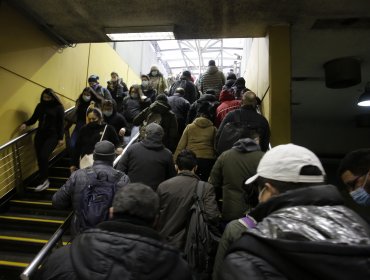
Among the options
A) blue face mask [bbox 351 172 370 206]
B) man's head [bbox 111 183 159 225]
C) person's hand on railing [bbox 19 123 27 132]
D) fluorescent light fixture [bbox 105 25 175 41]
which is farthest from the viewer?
fluorescent light fixture [bbox 105 25 175 41]

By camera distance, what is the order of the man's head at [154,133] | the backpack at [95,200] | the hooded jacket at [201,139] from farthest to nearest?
1. the hooded jacket at [201,139]
2. the man's head at [154,133]
3. the backpack at [95,200]

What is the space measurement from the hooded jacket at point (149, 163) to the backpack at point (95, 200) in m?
0.76

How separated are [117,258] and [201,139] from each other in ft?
11.2

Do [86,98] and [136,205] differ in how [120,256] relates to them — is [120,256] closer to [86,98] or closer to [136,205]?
[136,205]

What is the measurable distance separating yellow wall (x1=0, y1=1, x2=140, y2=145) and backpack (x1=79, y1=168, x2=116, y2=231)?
3.12 meters

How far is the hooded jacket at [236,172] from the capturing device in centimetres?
317

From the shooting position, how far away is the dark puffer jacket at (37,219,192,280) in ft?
4.08

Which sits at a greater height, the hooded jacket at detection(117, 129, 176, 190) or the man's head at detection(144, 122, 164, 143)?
the man's head at detection(144, 122, 164, 143)

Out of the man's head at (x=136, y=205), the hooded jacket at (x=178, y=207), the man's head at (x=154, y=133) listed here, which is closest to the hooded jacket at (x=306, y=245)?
the man's head at (x=136, y=205)

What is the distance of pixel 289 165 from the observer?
4.00ft

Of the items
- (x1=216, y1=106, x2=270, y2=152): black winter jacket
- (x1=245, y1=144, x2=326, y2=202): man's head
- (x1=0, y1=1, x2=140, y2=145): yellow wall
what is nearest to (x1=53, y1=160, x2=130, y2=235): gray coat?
(x1=216, y1=106, x2=270, y2=152): black winter jacket

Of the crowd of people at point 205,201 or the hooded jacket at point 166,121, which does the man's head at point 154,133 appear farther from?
the hooded jacket at point 166,121

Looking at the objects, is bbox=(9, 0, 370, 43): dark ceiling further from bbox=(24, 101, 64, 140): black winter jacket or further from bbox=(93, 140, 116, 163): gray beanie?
bbox=(93, 140, 116, 163): gray beanie

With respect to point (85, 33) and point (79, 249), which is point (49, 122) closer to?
point (85, 33)
